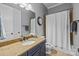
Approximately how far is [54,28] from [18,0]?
0.69 metres

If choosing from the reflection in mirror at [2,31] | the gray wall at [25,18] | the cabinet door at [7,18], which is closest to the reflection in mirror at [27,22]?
the gray wall at [25,18]

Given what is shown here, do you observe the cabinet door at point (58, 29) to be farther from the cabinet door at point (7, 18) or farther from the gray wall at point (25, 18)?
the cabinet door at point (7, 18)

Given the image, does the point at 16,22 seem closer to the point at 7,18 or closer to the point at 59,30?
the point at 7,18

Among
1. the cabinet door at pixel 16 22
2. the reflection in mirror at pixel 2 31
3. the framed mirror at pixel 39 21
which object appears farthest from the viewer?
the framed mirror at pixel 39 21

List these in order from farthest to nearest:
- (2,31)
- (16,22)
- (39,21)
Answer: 1. (39,21)
2. (16,22)
3. (2,31)

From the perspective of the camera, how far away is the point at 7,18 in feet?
5.02

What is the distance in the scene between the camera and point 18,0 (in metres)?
1.59

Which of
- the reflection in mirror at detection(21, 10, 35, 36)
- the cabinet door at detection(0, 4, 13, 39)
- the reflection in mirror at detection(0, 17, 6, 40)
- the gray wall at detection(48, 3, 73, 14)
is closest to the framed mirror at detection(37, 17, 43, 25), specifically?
the reflection in mirror at detection(21, 10, 35, 36)

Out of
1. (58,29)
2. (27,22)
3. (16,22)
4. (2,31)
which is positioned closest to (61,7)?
(58,29)

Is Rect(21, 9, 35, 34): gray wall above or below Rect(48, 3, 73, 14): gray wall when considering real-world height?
below

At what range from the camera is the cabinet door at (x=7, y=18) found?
4.92 feet

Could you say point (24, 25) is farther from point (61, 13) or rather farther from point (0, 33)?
point (61, 13)

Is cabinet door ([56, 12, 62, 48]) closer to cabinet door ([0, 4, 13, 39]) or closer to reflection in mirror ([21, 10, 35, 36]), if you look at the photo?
reflection in mirror ([21, 10, 35, 36])

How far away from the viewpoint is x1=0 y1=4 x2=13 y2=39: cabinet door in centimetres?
150
